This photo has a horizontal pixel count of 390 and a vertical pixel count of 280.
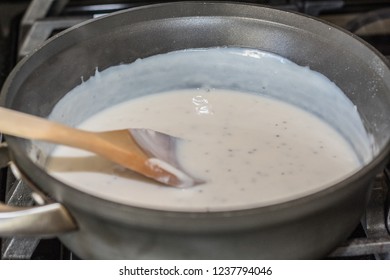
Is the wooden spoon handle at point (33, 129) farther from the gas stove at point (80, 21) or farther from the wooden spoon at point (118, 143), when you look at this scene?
the gas stove at point (80, 21)

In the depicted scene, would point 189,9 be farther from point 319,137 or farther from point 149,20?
point 319,137

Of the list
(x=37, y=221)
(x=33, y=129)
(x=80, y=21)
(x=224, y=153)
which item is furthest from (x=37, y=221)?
(x=80, y=21)

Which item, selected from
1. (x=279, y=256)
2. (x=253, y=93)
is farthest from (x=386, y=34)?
(x=279, y=256)

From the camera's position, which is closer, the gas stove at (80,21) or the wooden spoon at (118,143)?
the wooden spoon at (118,143)

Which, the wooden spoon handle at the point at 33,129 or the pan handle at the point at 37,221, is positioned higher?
the wooden spoon handle at the point at 33,129

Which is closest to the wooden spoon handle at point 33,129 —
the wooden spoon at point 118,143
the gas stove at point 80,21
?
the wooden spoon at point 118,143

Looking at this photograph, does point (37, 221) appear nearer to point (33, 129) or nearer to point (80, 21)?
point (33, 129)

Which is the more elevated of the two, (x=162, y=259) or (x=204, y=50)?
(x=204, y=50)
